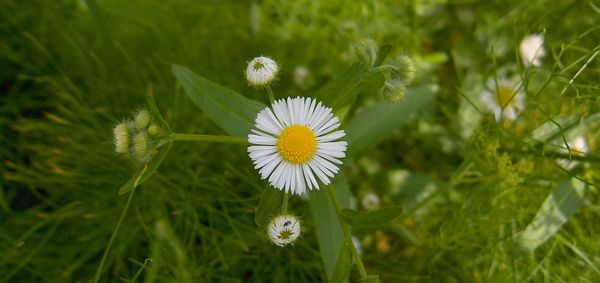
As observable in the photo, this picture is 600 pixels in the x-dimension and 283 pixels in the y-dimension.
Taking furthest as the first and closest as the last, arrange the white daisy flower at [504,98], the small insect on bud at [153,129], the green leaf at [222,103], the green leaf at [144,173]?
the white daisy flower at [504,98]
the green leaf at [222,103]
the small insect on bud at [153,129]
the green leaf at [144,173]

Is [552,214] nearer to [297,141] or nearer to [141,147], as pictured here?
[297,141]

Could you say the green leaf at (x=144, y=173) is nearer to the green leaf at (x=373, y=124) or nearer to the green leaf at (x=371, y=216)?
the green leaf at (x=371, y=216)

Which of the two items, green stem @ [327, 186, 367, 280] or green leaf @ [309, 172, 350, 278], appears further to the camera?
green leaf @ [309, 172, 350, 278]

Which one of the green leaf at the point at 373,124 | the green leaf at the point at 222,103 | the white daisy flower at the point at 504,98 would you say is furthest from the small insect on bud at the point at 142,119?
the white daisy flower at the point at 504,98

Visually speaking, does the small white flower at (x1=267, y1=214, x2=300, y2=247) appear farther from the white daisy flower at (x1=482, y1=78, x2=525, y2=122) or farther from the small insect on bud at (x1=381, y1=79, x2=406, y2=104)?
the white daisy flower at (x1=482, y1=78, x2=525, y2=122)

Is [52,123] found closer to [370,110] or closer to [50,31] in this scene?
[50,31]

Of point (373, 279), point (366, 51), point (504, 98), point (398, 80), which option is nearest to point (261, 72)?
point (366, 51)

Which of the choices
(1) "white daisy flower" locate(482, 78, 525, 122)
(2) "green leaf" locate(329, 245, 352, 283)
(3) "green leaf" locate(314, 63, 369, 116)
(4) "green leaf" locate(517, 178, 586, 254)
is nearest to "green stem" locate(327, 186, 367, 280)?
(2) "green leaf" locate(329, 245, 352, 283)
